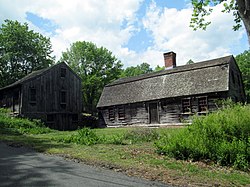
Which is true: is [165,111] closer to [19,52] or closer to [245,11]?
[245,11]

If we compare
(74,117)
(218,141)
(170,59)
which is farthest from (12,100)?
(218,141)

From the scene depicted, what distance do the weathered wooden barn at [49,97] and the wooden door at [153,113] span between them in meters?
10.3

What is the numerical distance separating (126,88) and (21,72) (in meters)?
26.9

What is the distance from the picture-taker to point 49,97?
93.8 ft

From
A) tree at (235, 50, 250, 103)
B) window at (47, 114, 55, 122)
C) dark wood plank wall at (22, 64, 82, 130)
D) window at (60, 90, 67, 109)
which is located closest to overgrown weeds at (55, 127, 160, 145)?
dark wood plank wall at (22, 64, 82, 130)

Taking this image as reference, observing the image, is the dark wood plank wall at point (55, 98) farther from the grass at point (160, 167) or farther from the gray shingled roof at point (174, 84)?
the grass at point (160, 167)

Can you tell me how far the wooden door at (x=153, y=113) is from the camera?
25.3 metres

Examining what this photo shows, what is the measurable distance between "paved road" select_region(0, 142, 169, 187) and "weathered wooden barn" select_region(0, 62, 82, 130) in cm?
2000

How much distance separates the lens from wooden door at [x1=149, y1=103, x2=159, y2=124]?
25258 millimetres

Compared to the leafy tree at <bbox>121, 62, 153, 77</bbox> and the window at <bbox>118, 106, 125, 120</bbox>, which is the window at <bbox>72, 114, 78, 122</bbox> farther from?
the leafy tree at <bbox>121, 62, 153, 77</bbox>

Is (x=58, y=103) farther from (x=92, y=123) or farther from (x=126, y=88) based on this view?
(x=126, y=88)

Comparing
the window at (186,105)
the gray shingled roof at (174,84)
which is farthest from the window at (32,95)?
the window at (186,105)

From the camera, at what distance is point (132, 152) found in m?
9.22

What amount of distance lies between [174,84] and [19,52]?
34.4 metres
